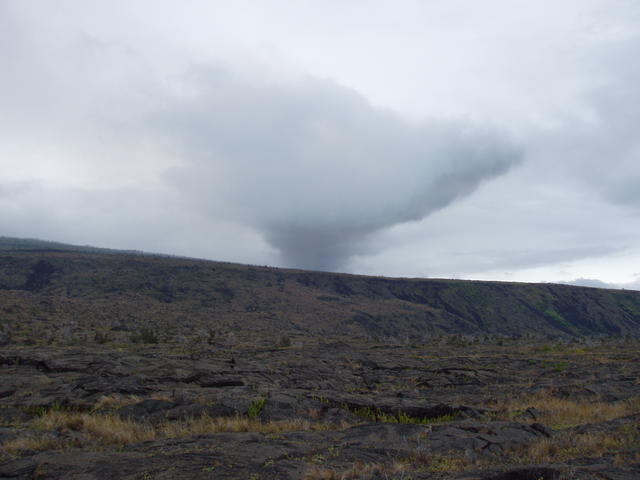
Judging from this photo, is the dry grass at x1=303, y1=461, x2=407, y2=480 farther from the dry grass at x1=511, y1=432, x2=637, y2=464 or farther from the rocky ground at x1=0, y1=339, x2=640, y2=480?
the dry grass at x1=511, y1=432, x2=637, y2=464

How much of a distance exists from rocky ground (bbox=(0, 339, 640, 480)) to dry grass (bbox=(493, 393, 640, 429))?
62 millimetres

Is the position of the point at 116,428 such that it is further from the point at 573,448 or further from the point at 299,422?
the point at 573,448

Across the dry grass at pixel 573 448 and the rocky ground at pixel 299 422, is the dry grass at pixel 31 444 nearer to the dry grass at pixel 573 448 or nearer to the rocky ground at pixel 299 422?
the rocky ground at pixel 299 422

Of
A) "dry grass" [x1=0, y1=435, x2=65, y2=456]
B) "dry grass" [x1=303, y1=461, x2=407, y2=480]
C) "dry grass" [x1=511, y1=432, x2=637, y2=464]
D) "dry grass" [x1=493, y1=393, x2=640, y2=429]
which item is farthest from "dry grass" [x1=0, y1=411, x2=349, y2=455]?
"dry grass" [x1=493, y1=393, x2=640, y2=429]

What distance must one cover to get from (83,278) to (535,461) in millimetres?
89419

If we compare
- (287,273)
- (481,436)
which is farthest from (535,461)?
(287,273)

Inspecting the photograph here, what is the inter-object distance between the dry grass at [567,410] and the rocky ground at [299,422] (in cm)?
6

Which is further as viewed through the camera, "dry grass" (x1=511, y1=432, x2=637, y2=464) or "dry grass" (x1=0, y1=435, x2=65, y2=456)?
"dry grass" (x1=0, y1=435, x2=65, y2=456)

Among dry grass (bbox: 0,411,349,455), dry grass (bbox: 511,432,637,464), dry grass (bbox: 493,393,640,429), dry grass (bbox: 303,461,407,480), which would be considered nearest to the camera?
dry grass (bbox: 303,461,407,480)

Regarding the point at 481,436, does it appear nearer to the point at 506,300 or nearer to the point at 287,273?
the point at 287,273

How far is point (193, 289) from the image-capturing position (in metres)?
86.5

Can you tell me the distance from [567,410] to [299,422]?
8610mm

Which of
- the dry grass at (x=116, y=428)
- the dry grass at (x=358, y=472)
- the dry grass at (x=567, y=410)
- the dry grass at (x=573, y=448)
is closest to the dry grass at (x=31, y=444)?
the dry grass at (x=116, y=428)

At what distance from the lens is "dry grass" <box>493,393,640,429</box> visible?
501 inches
